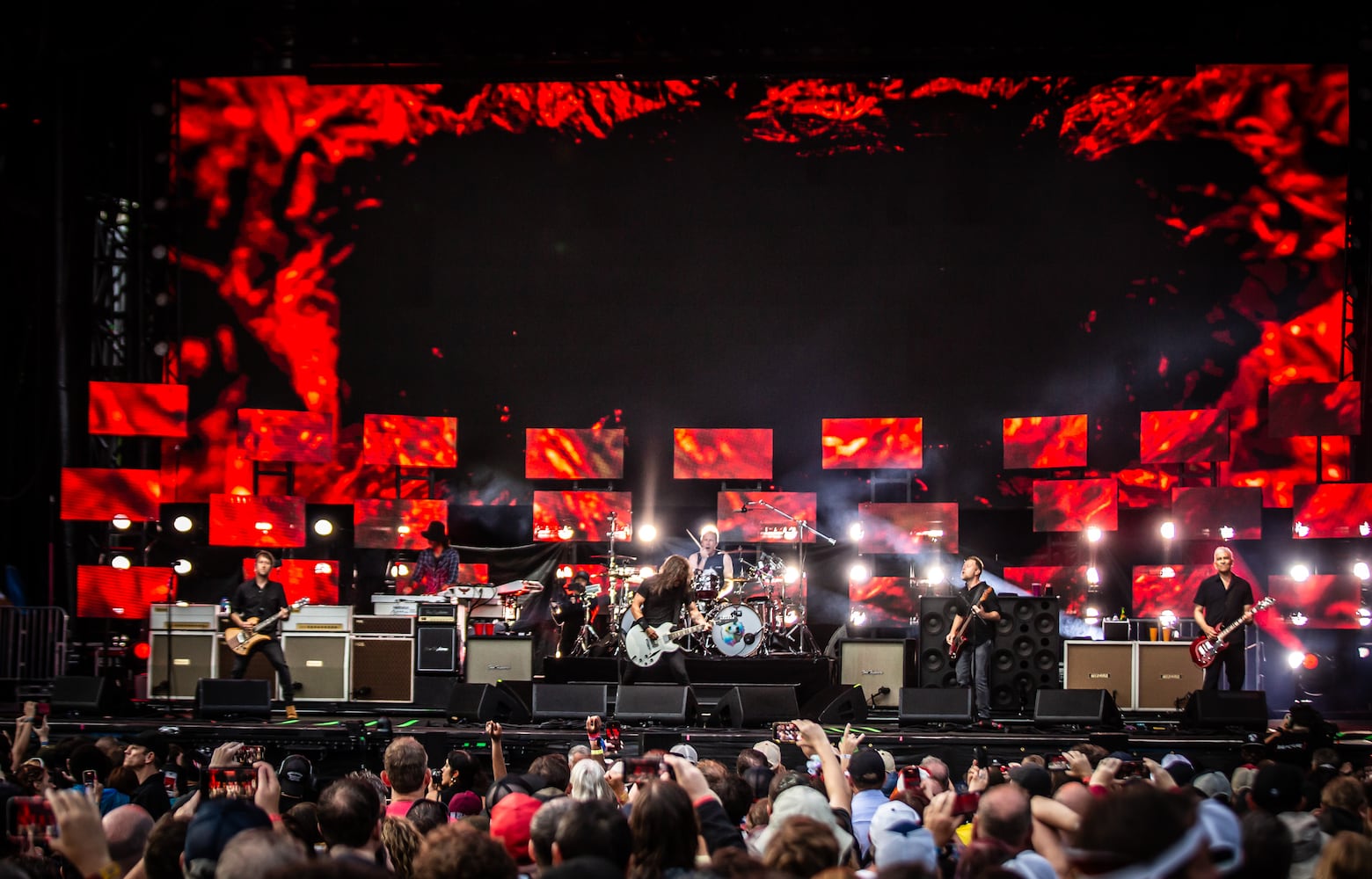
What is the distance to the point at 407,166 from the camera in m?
17.4

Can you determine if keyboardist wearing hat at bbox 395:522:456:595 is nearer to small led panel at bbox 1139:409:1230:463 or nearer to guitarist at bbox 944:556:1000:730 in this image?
guitarist at bbox 944:556:1000:730

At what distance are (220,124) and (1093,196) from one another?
37.7ft

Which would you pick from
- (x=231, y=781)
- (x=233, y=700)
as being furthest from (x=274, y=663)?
(x=231, y=781)

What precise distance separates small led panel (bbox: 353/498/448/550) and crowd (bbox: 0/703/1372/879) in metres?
10.0

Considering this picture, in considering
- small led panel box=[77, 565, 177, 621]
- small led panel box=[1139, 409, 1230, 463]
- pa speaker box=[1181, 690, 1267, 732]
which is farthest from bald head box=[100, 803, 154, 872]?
small led panel box=[1139, 409, 1230, 463]

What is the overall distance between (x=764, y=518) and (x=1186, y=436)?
523 centimetres

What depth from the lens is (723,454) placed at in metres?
16.8

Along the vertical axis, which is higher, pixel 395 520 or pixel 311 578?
pixel 395 520

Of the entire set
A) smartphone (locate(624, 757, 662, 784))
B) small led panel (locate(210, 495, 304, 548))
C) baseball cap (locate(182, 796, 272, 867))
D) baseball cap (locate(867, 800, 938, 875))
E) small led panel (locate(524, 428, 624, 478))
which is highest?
small led panel (locate(524, 428, 624, 478))

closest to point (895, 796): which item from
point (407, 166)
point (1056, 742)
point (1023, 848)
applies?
point (1023, 848)

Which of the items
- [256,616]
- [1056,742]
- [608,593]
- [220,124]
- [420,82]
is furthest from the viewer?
[220,124]

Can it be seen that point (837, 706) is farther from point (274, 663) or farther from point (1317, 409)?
point (1317, 409)

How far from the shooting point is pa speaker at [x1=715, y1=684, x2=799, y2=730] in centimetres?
1109

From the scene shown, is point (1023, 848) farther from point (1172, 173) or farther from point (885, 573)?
point (1172, 173)
